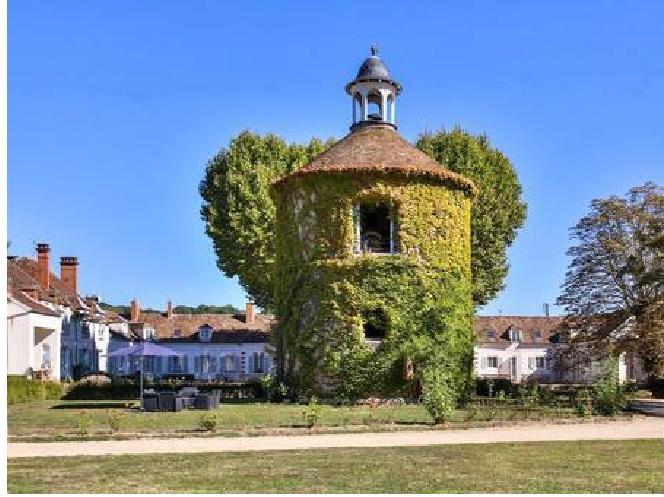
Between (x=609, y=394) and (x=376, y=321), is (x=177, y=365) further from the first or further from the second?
(x=609, y=394)

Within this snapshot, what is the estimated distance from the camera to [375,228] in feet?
116

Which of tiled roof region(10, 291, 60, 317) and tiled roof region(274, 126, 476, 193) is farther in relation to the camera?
tiled roof region(10, 291, 60, 317)

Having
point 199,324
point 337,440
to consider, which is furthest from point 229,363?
point 337,440

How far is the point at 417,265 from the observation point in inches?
1289

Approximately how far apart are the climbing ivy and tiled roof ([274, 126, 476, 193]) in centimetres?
30

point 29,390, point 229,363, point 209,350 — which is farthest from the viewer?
point 209,350

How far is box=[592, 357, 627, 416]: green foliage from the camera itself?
26141mm

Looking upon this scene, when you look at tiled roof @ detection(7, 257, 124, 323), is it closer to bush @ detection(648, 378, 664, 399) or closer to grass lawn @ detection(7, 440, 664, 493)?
bush @ detection(648, 378, 664, 399)

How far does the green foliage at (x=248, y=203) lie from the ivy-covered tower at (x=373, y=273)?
40.7 ft

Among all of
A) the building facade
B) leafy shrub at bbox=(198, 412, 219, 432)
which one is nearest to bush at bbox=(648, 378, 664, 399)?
leafy shrub at bbox=(198, 412, 219, 432)

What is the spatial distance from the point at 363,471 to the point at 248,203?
3458 cm

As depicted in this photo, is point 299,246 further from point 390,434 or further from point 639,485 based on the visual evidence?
point 639,485

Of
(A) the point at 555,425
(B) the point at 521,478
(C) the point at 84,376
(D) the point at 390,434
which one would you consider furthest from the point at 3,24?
(C) the point at 84,376

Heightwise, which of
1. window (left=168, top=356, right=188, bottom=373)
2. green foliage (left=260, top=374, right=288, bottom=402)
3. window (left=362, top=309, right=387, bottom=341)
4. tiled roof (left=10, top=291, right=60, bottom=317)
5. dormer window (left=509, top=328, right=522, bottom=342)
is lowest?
window (left=168, top=356, right=188, bottom=373)
